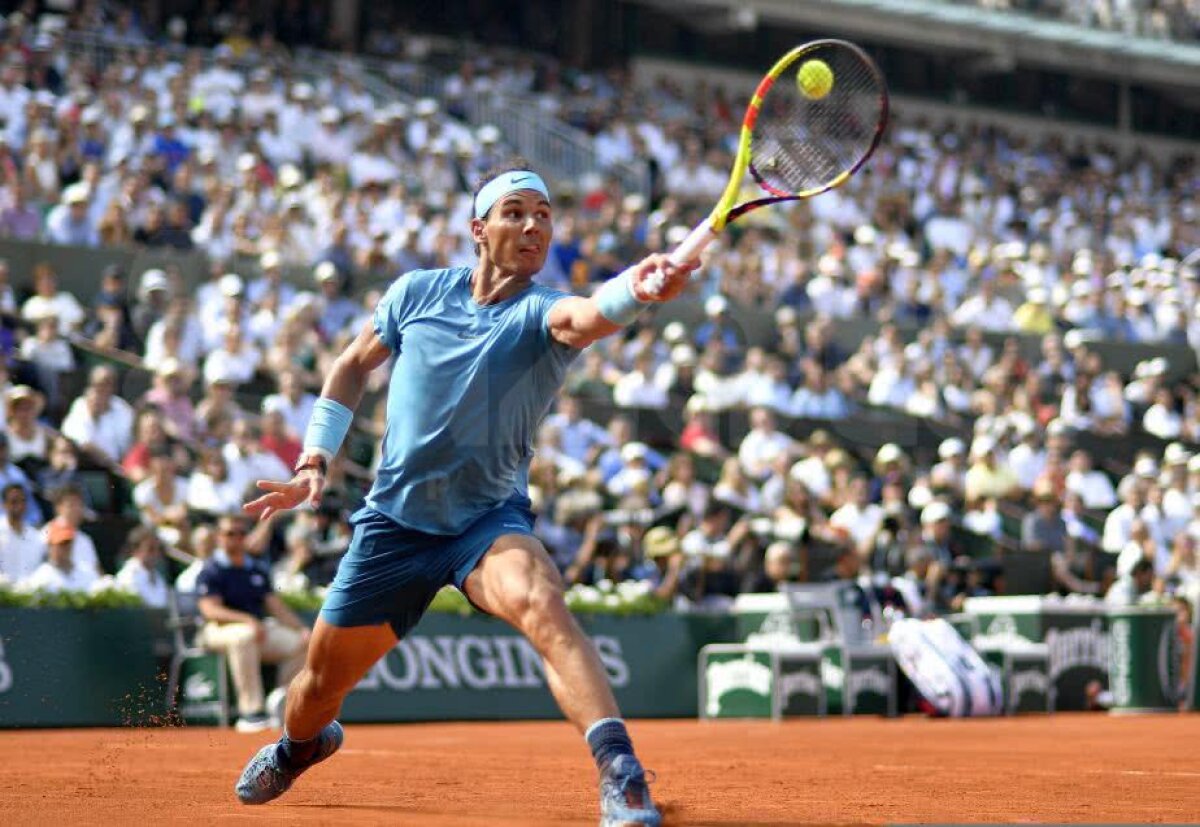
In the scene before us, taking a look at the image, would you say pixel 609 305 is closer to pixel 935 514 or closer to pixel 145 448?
pixel 145 448

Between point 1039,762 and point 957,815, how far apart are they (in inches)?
131

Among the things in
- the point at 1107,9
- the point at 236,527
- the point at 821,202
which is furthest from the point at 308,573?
the point at 1107,9

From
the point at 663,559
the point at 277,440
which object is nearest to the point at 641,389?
the point at 663,559

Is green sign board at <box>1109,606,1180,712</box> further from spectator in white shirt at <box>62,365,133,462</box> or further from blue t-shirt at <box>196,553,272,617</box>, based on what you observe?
spectator in white shirt at <box>62,365,133,462</box>

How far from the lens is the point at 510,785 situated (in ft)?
27.3

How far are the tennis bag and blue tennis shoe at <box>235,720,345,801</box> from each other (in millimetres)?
9120

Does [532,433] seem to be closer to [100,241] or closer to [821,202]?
[100,241]

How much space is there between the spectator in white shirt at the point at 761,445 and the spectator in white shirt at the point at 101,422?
6194 millimetres

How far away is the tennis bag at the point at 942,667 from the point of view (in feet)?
50.0

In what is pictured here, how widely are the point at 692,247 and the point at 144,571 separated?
9.19 meters

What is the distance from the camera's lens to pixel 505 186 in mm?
6184

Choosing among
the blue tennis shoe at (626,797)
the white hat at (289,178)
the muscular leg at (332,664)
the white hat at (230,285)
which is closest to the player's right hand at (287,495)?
the muscular leg at (332,664)

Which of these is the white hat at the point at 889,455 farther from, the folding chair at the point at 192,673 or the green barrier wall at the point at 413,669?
the folding chair at the point at 192,673

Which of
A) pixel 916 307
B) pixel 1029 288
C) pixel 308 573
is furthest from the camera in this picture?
pixel 1029 288
